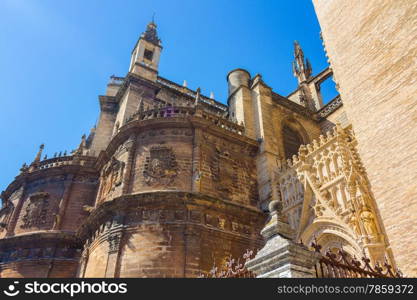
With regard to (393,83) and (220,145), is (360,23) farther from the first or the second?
(220,145)

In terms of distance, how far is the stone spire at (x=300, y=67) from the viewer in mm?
25334

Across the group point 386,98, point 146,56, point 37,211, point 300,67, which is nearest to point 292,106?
point 300,67

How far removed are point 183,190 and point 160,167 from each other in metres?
1.45

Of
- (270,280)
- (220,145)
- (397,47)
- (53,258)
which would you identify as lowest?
(270,280)

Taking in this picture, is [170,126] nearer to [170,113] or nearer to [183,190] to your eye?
[170,113]

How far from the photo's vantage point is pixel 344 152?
1120cm

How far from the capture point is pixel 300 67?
2580cm

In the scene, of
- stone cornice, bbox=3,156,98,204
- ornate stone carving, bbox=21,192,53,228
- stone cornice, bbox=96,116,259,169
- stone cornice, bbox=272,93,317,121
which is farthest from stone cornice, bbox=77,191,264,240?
stone cornice, bbox=272,93,317,121

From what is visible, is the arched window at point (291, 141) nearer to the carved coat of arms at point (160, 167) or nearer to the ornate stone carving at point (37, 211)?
the carved coat of arms at point (160, 167)

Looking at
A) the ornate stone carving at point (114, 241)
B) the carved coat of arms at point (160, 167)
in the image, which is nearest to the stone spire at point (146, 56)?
the carved coat of arms at point (160, 167)

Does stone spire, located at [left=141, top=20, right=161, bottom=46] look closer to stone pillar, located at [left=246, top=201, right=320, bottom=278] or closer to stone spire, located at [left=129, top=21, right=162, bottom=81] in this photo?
stone spire, located at [left=129, top=21, right=162, bottom=81]

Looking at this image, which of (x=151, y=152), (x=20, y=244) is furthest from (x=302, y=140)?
(x=20, y=244)

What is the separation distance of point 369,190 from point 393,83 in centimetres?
314

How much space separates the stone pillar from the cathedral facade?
3.44 meters
